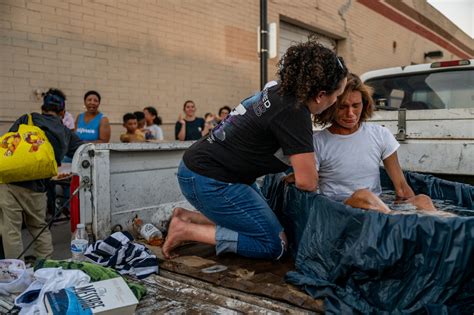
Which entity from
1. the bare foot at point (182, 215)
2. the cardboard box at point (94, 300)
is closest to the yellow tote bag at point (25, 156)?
the bare foot at point (182, 215)

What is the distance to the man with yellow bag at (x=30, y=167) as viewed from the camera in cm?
360

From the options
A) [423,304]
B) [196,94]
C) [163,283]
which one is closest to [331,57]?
[423,304]

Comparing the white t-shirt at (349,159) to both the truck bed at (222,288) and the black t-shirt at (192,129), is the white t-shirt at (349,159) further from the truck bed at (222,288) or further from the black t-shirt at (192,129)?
the black t-shirt at (192,129)

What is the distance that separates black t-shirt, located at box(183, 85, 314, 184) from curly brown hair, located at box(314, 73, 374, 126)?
611 mm

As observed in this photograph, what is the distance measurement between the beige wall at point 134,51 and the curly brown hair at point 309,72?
4980mm

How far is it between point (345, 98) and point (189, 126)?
506 centimetres

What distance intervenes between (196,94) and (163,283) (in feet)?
21.4

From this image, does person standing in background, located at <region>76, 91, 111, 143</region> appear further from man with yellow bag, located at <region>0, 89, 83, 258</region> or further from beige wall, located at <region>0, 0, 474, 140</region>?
man with yellow bag, located at <region>0, 89, 83, 258</region>

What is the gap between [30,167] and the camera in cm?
363

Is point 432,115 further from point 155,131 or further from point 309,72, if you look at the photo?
point 155,131

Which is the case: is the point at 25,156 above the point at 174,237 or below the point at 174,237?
above

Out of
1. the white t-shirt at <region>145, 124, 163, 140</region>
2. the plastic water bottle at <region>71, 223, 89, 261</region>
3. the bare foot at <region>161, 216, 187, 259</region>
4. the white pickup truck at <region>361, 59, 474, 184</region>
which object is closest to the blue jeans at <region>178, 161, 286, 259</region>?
the bare foot at <region>161, 216, 187, 259</region>

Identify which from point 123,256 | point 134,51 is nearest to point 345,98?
point 123,256

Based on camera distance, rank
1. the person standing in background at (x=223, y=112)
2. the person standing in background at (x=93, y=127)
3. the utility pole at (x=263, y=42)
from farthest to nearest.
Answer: the person standing in background at (x=223, y=112)
the utility pole at (x=263, y=42)
the person standing in background at (x=93, y=127)
